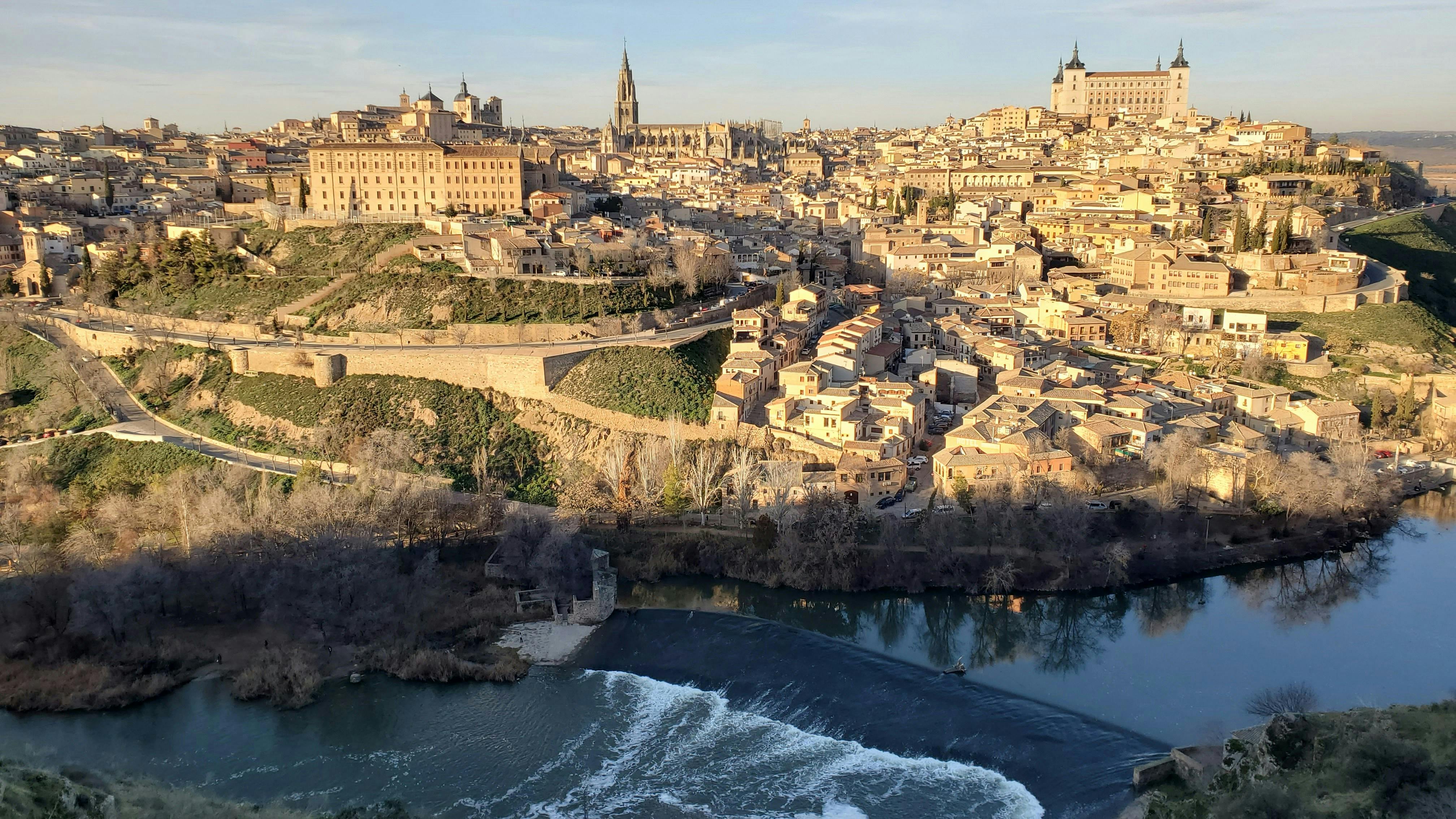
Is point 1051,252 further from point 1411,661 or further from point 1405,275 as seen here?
point 1411,661

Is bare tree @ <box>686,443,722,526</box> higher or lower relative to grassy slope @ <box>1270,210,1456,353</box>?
lower

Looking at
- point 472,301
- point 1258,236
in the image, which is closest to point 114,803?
point 472,301

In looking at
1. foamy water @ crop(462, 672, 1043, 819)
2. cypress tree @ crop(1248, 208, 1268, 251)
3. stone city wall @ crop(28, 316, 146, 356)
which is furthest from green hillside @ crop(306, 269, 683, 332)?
cypress tree @ crop(1248, 208, 1268, 251)

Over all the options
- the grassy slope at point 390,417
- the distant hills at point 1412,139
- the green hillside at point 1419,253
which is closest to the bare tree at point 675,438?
the grassy slope at point 390,417

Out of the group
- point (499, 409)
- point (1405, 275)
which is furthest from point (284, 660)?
point (1405, 275)

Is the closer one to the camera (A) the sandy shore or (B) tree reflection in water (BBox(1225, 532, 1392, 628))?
(A) the sandy shore

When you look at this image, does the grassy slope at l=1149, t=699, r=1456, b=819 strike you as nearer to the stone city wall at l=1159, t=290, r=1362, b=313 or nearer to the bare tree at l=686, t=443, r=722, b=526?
the bare tree at l=686, t=443, r=722, b=526
